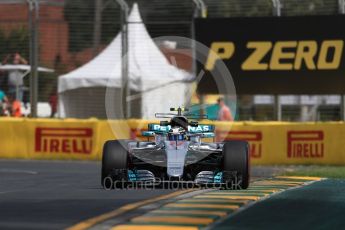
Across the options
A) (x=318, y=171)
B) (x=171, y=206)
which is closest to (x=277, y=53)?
(x=318, y=171)

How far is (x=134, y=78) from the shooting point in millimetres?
24859

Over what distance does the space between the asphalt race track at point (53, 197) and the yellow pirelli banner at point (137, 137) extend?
9.53ft

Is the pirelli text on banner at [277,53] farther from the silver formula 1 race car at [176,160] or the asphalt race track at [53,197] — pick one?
the silver formula 1 race car at [176,160]

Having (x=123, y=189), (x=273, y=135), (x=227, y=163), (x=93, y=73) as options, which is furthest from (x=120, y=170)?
(x=93, y=73)

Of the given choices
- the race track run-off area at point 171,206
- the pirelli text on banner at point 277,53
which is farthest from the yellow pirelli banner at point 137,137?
the race track run-off area at point 171,206

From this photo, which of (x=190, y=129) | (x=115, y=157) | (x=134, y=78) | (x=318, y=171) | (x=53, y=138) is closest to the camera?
(x=115, y=157)

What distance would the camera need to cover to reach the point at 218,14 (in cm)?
2319

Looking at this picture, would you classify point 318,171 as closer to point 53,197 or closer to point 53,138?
point 53,138

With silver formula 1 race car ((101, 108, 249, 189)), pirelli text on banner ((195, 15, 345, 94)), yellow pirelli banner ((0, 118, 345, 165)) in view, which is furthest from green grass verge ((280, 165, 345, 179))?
silver formula 1 race car ((101, 108, 249, 189))

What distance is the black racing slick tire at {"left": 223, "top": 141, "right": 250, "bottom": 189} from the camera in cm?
1236

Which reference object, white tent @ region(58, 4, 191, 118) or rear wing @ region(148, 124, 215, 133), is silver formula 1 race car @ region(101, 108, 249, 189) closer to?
rear wing @ region(148, 124, 215, 133)

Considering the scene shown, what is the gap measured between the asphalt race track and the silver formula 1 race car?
25 centimetres

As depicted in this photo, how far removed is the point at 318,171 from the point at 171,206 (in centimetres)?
823

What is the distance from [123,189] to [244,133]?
8.74m
